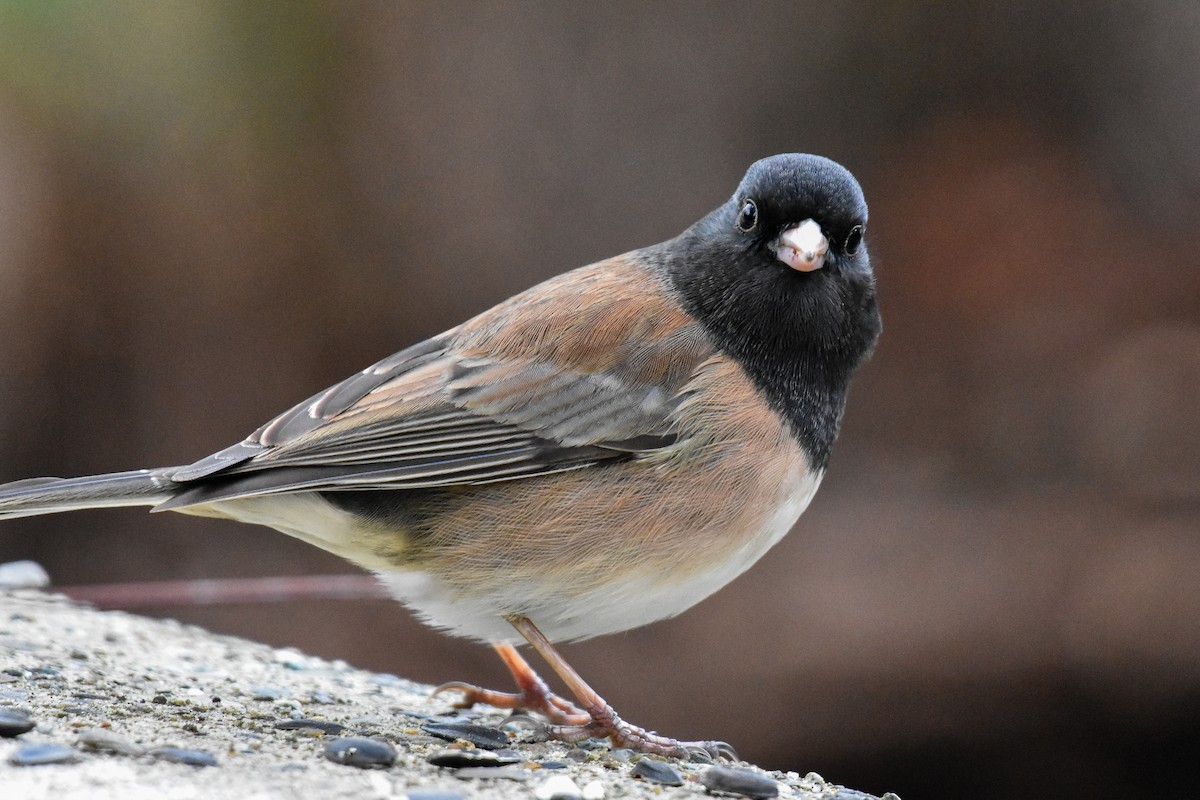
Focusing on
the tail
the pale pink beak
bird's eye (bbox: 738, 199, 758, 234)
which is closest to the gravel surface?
the tail

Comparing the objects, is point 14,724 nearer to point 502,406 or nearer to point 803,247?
point 502,406

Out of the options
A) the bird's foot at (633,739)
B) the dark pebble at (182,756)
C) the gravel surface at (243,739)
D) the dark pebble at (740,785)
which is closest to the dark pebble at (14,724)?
the gravel surface at (243,739)

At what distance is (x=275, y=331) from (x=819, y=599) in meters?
2.61

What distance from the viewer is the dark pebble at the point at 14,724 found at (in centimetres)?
202

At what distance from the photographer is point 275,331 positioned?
5.45 meters

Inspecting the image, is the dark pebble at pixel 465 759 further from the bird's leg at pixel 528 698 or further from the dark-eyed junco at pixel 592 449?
the bird's leg at pixel 528 698

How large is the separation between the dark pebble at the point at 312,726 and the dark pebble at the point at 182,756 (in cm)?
34

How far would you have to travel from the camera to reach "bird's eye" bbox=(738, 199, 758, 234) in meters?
2.74

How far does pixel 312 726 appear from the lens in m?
2.36

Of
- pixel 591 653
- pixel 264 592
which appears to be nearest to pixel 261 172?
pixel 591 653

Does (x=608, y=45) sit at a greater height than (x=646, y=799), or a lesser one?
greater

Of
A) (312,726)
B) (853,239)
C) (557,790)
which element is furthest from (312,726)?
(853,239)

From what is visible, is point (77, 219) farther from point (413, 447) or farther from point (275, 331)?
point (413, 447)

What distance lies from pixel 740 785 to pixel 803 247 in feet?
3.63
